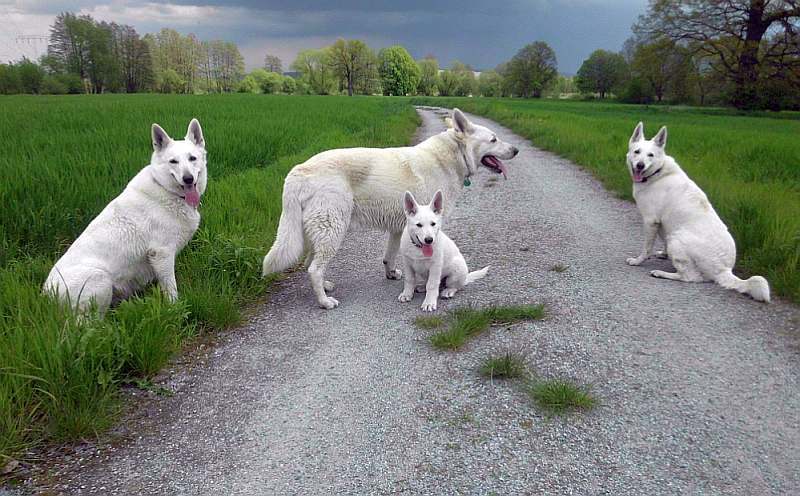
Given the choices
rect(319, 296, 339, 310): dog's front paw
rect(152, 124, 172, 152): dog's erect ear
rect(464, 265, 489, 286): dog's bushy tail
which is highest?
rect(152, 124, 172, 152): dog's erect ear

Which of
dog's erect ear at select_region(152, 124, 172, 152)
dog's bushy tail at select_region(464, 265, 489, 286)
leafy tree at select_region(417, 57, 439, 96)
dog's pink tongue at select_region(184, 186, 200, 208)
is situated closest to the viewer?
dog's erect ear at select_region(152, 124, 172, 152)

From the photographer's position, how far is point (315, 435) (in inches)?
111

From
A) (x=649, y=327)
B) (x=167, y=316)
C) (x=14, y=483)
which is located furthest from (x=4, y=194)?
(x=649, y=327)

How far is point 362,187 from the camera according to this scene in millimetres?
4906

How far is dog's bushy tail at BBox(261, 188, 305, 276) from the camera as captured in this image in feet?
15.2

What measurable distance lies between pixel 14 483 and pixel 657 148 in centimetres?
674

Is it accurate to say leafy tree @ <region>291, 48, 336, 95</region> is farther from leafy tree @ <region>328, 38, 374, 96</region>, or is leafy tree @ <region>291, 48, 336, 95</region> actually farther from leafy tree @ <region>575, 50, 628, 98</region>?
leafy tree @ <region>575, 50, 628, 98</region>

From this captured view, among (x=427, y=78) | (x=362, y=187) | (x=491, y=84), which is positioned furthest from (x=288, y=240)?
(x=427, y=78)

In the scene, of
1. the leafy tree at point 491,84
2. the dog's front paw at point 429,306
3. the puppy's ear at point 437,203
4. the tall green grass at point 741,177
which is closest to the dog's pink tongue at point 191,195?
the puppy's ear at point 437,203

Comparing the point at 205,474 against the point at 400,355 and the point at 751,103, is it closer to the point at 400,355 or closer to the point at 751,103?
the point at 400,355

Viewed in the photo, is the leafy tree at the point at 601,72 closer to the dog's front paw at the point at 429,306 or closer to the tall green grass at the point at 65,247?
the tall green grass at the point at 65,247

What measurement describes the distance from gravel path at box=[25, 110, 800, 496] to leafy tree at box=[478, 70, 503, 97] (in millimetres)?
104257

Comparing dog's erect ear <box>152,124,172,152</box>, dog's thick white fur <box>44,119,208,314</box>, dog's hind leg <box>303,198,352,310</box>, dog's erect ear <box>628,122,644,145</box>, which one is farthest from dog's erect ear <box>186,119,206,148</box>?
dog's erect ear <box>628,122,644,145</box>

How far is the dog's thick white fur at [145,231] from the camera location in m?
3.92
